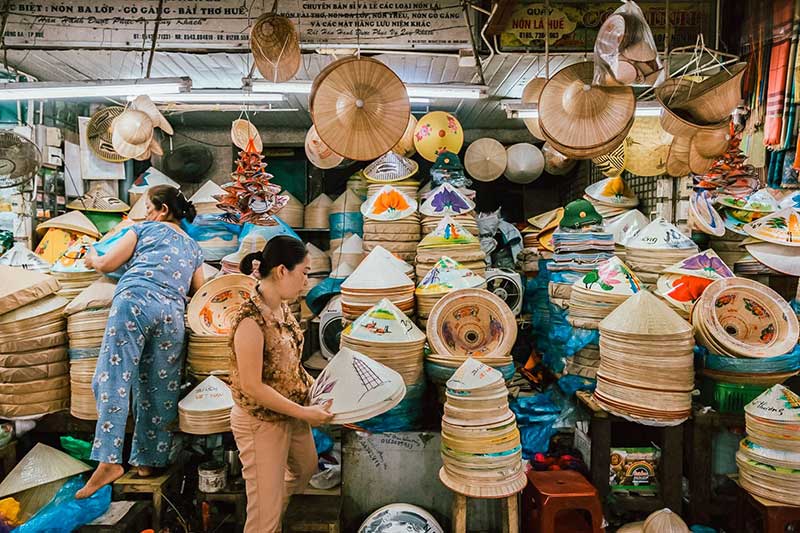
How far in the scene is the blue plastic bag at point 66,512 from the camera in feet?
10.1

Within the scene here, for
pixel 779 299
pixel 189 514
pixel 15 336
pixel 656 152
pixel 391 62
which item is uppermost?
pixel 391 62

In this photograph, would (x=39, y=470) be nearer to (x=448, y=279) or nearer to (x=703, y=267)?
(x=448, y=279)

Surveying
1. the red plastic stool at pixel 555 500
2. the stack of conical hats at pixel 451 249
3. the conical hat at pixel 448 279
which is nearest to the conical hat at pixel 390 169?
the stack of conical hats at pixel 451 249

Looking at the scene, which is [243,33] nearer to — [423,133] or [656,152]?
[423,133]

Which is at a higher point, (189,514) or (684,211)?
(684,211)

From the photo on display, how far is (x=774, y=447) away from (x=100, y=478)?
3758 millimetres

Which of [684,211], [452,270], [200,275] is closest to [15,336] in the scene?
[200,275]

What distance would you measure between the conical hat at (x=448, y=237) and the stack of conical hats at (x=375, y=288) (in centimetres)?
67

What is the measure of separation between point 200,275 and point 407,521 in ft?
7.18

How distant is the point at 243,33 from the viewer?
4887 millimetres

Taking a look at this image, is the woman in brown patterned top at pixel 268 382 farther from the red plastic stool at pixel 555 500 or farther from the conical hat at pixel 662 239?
the conical hat at pixel 662 239

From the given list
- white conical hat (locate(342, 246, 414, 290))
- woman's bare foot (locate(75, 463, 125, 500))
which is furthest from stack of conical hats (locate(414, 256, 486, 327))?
woman's bare foot (locate(75, 463, 125, 500))

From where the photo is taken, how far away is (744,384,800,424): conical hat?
2934mm

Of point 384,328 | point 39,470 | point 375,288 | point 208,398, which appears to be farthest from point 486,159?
point 39,470
